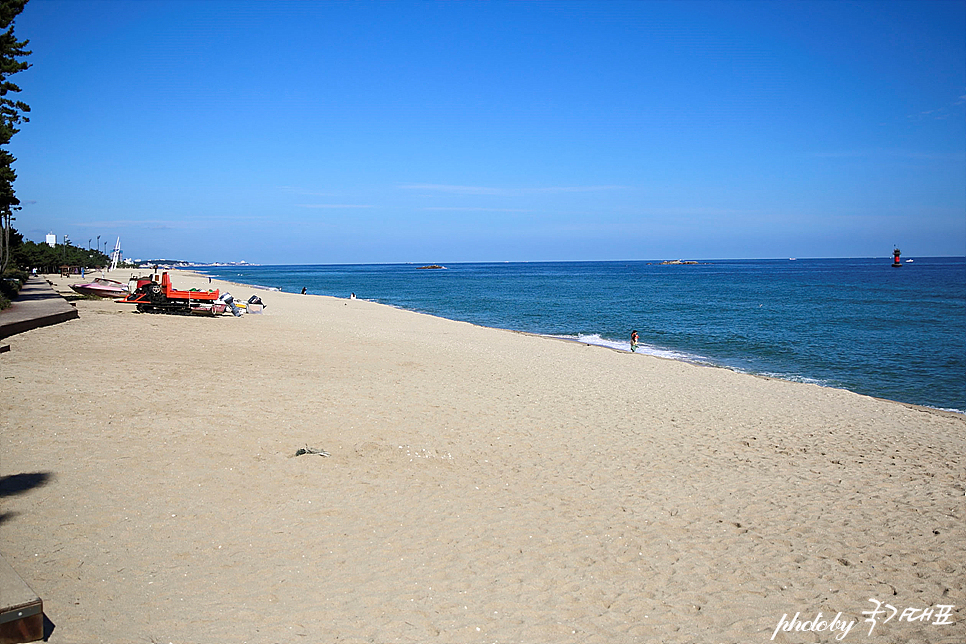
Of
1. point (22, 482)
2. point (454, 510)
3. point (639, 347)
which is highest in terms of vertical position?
point (22, 482)

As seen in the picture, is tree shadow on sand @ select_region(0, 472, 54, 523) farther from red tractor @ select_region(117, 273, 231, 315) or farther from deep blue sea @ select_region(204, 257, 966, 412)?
red tractor @ select_region(117, 273, 231, 315)

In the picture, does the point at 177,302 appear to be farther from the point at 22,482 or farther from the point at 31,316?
the point at 22,482

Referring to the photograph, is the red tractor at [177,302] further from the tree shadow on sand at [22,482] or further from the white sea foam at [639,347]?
the tree shadow on sand at [22,482]

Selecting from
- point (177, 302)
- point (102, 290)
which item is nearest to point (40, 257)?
point (102, 290)

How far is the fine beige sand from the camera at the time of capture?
465 centimetres

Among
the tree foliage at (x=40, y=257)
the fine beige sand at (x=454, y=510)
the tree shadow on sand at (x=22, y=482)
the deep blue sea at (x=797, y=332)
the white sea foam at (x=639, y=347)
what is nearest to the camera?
the fine beige sand at (x=454, y=510)

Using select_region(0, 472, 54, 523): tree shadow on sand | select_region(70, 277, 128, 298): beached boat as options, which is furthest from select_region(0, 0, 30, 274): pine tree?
select_region(0, 472, 54, 523): tree shadow on sand

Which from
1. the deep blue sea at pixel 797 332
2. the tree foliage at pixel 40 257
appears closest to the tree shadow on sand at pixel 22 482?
the deep blue sea at pixel 797 332

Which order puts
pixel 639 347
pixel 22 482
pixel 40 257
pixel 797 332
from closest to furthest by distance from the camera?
pixel 22 482 → pixel 639 347 → pixel 797 332 → pixel 40 257

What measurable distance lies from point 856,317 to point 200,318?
3653 centimetres

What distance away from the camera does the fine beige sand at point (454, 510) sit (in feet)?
15.3

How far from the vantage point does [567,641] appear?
14.4 ft

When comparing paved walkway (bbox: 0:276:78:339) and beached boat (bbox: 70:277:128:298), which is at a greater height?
beached boat (bbox: 70:277:128:298)

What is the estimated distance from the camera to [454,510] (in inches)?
259
